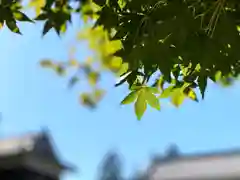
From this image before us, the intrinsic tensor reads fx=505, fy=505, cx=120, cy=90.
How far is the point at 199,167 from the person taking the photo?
28.0 feet

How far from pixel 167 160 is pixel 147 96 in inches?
335

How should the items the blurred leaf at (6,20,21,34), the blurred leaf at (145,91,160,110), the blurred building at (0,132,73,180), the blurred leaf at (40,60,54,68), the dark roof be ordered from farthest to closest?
the dark roof < the blurred building at (0,132,73,180) < the blurred leaf at (40,60,54,68) < the blurred leaf at (6,20,21,34) < the blurred leaf at (145,91,160,110)

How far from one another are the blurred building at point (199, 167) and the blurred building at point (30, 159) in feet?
9.44

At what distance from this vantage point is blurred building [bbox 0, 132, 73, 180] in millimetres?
5504

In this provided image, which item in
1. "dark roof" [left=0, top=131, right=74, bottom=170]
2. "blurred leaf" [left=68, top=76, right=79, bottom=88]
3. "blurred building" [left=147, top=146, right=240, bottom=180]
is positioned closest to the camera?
"blurred leaf" [left=68, top=76, right=79, bottom=88]

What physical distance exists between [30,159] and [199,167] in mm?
3795

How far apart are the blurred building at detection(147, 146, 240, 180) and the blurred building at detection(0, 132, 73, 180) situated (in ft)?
9.44

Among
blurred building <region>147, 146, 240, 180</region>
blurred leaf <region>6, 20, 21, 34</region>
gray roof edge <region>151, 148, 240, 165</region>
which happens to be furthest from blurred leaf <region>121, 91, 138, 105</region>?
gray roof edge <region>151, 148, 240, 165</region>

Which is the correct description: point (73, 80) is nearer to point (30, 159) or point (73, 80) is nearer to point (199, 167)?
point (30, 159)

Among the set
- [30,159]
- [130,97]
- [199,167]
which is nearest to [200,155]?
[199,167]

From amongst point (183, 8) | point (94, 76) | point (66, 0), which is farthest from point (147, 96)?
point (94, 76)

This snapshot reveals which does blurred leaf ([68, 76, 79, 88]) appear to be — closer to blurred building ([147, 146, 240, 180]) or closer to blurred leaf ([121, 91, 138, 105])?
blurred leaf ([121, 91, 138, 105])

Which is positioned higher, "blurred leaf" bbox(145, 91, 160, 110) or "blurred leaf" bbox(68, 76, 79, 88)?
"blurred leaf" bbox(68, 76, 79, 88)

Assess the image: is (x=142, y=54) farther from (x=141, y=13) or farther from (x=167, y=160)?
(x=167, y=160)
